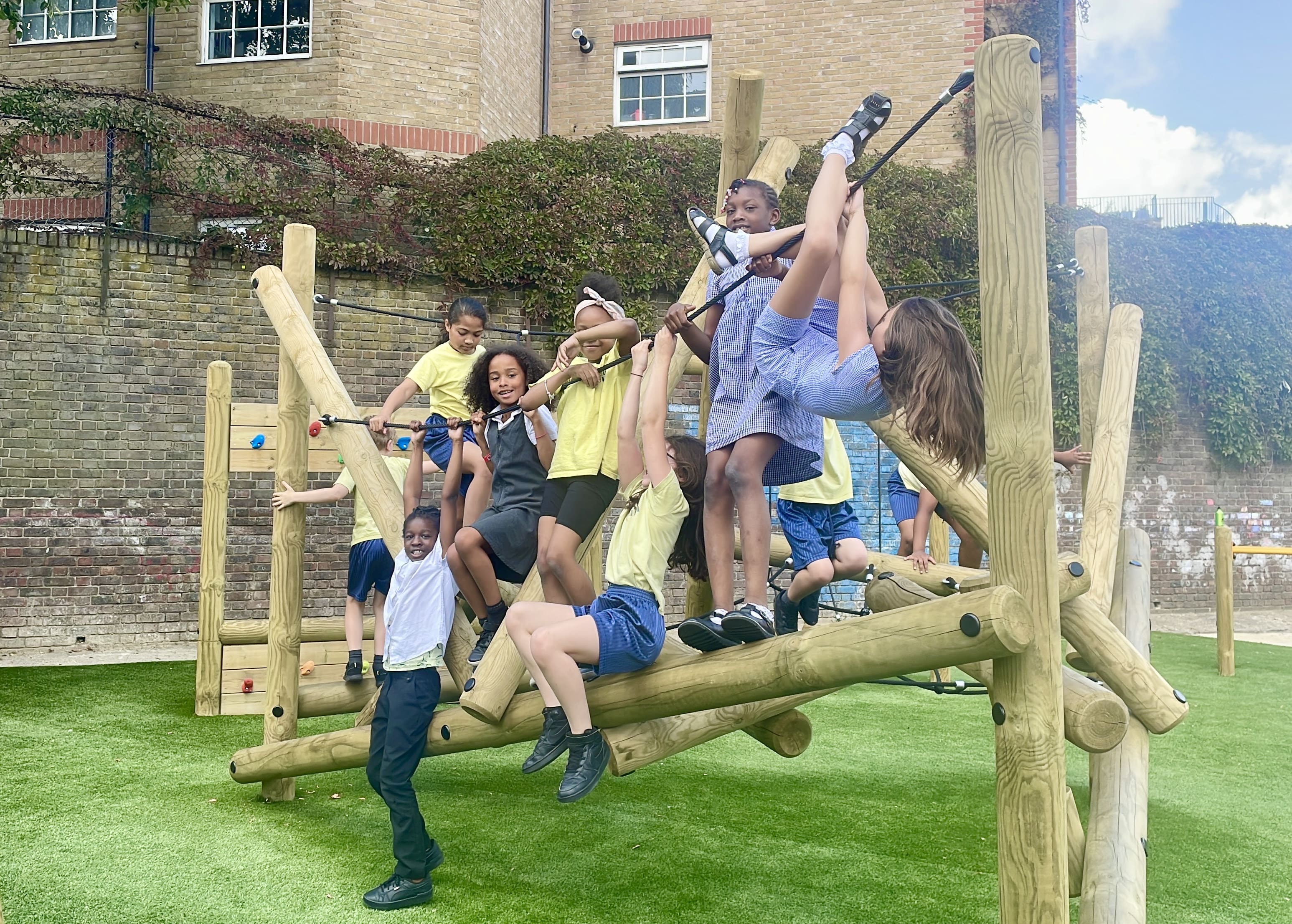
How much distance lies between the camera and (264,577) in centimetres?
1107

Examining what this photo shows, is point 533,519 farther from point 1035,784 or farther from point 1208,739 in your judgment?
point 1208,739

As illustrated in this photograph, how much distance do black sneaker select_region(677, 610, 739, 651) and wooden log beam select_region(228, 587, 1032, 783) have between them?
0.10 ft

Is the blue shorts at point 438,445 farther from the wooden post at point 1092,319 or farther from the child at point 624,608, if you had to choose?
the wooden post at point 1092,319

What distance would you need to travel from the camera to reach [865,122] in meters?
3.26

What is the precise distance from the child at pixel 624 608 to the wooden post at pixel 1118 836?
5.28 feet

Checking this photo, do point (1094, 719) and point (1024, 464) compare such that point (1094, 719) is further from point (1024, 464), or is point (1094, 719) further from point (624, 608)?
point (624, 608)

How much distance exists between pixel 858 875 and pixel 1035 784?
6.61 feet

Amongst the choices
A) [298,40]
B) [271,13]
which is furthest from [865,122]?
[271,13]

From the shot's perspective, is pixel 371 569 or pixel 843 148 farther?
pixel 371 569

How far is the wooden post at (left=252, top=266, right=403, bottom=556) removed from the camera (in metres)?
5.09

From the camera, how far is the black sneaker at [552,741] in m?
3.85

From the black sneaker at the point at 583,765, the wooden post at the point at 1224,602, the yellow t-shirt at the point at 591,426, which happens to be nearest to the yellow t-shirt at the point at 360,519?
the yellow t-shirt at the point at 591,426

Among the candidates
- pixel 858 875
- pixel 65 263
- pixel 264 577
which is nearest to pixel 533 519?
pixel 858 875

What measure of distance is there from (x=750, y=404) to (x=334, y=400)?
2577 mm
